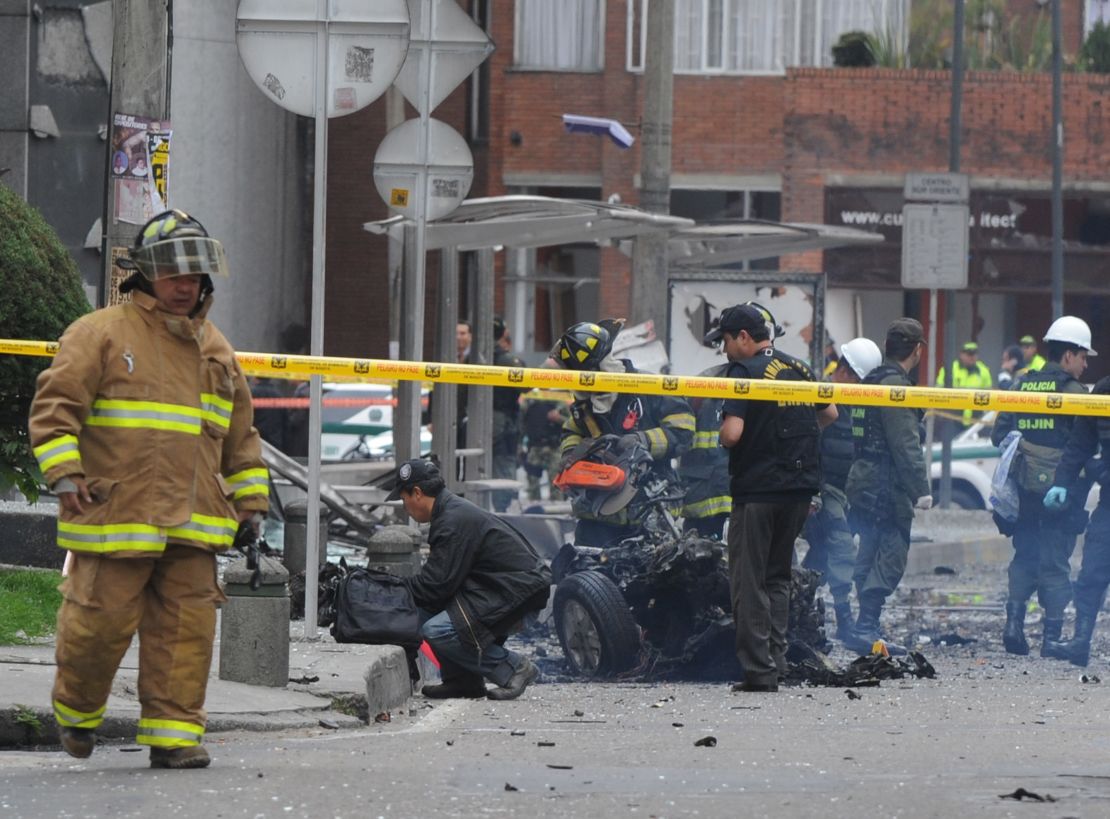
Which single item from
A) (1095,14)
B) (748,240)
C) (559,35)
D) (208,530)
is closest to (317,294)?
(208,530)

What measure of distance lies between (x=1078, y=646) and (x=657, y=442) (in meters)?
2.44

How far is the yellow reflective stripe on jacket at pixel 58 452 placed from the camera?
6504 millimetres

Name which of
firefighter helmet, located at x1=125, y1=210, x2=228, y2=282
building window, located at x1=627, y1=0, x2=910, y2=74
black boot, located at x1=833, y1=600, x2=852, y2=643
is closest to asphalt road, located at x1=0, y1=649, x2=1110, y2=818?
firefighter helmet, located at x1=125, y1=210, x2=228, y2=282

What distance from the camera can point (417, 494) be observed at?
32.0 feet

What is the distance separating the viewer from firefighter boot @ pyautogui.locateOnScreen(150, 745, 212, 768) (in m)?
6.79

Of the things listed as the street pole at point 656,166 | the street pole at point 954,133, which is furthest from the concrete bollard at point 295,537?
the street pole at point 954,133

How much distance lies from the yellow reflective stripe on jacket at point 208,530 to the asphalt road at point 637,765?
683mm

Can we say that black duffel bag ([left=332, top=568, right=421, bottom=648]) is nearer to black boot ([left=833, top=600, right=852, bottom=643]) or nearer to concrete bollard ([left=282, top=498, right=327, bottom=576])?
concrete bollard ([left=282, top=498, right=327, bottom=576])

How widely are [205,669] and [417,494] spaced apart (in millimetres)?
2926

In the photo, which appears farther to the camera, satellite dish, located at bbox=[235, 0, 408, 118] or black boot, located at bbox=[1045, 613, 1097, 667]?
black boot, located at bbox=[1045, 613, 1097, 667]

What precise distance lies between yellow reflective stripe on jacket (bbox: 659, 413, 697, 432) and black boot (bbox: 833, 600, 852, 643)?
1594 millimetres

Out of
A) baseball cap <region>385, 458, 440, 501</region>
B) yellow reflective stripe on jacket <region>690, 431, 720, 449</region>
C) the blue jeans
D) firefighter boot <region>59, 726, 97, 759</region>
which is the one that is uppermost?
yellow reflective stripe on jacket <region>690, 431, 720, 449</region>

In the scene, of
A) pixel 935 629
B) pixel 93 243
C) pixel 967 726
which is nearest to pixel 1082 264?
pixel 93 243

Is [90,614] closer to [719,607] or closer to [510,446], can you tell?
[719,607]
